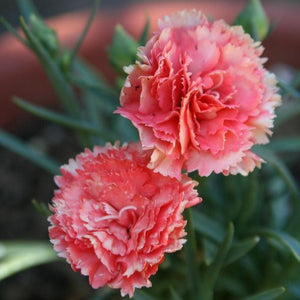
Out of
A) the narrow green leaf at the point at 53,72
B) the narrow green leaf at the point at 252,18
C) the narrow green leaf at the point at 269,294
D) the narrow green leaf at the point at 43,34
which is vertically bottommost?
the narrow green leaf at the point at 269,294

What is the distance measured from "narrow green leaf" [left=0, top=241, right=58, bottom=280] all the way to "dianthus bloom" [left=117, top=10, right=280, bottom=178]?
0.32 m

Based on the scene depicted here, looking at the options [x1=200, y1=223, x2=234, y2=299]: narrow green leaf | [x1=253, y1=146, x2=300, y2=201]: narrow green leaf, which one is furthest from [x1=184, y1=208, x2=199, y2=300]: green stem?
[x1=253, y1=146, x2=300, y2=201]: narrow green leaf

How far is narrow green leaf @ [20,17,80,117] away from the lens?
0.68 m

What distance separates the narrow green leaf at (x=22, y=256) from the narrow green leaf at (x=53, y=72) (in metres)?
0.21

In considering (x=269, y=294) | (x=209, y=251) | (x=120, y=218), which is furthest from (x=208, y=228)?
(x=120, y=218)

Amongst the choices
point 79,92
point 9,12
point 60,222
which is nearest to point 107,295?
point 60,222

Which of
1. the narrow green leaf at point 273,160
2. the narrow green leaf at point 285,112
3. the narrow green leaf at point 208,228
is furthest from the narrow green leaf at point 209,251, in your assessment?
the narrow green leaf at point 285,112

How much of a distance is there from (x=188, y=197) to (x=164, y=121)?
74mm

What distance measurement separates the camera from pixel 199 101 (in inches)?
20.0

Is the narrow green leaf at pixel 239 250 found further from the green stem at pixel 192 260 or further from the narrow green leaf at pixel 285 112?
the narrow green leaf at pixel 285 112

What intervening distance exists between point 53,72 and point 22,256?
0.86 feet

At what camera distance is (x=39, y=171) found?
1.24m

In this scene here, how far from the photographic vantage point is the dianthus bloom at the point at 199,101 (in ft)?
→ 1.63

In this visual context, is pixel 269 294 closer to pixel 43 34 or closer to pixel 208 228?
pixel 208 228
